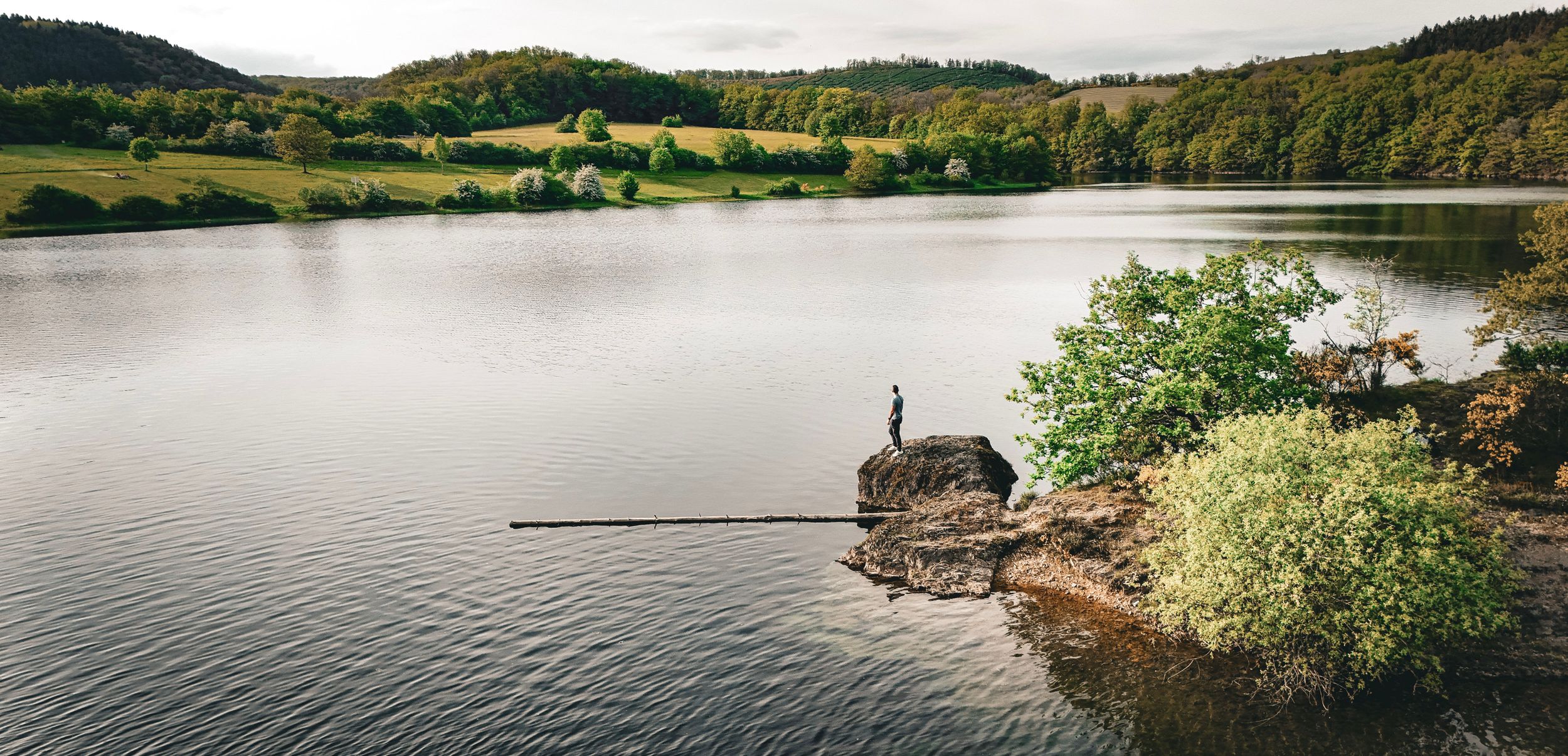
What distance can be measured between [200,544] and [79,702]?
926cm

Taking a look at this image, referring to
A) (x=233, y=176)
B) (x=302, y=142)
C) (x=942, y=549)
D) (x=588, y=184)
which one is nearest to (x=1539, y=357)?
(x=942, y=549)

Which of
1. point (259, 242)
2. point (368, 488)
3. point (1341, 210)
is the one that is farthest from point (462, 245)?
point (1341, 210)

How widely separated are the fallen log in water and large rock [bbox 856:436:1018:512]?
1474 mm

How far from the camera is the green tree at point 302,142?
159 metres

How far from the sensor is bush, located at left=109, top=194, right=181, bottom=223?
128m

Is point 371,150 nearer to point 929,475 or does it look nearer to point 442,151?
point 442,151

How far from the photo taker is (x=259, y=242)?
111688 mm

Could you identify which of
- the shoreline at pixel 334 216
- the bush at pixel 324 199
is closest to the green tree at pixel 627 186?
the shoreline at pixel 334 216

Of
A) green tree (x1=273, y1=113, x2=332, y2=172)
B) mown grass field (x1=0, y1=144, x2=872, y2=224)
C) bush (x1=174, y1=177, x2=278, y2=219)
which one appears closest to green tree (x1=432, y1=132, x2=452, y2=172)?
mown grass field (x1=0, y1=144, x2=872, y2=224)

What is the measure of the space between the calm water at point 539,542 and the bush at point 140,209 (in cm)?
5770

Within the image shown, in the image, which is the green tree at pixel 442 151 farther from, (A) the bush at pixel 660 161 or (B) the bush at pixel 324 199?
(A) the bush at pixel 660 161

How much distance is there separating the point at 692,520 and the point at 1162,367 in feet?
55.8

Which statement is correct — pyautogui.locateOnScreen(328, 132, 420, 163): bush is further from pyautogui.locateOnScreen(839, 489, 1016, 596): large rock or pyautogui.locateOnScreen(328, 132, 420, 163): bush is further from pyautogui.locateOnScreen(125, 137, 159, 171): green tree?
pyautogui.locateOnScreen(839, 489, 1016, 596): large rock

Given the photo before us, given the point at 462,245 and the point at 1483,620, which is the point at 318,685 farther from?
the point at 462,245
